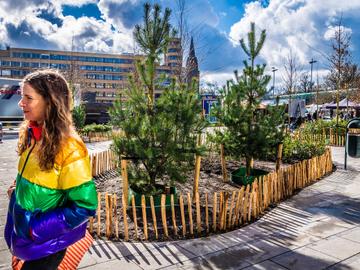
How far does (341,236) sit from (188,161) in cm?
262

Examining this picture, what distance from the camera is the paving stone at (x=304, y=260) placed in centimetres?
386

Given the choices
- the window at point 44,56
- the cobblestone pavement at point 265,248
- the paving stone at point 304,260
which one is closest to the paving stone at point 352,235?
the cobblestone pavement at point 265,248

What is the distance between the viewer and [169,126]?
5.68 metres

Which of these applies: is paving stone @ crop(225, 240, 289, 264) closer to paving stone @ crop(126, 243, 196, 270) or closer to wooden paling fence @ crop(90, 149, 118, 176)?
paving stone @ crop(126, 243, 196, 270)

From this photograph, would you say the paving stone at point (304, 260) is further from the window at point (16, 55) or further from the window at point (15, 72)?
the window at point (16, 55)

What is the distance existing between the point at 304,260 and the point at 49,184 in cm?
327

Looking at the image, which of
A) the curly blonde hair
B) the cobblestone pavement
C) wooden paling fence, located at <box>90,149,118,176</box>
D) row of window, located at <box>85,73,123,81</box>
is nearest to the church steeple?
wooden paling fence, located at <box>90,149,118,176</box>

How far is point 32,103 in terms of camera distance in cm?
196

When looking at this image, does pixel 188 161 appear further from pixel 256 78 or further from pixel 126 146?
pixel 256 78

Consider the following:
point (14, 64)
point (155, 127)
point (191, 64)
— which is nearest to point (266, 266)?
point (155, 127)

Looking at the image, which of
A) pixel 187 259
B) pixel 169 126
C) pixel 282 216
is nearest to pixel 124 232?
pixel 187 259

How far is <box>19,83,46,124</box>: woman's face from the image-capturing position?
196cm

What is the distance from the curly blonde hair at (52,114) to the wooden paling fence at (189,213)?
278 centimetres

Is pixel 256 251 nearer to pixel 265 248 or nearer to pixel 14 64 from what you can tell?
pixel 265 248
